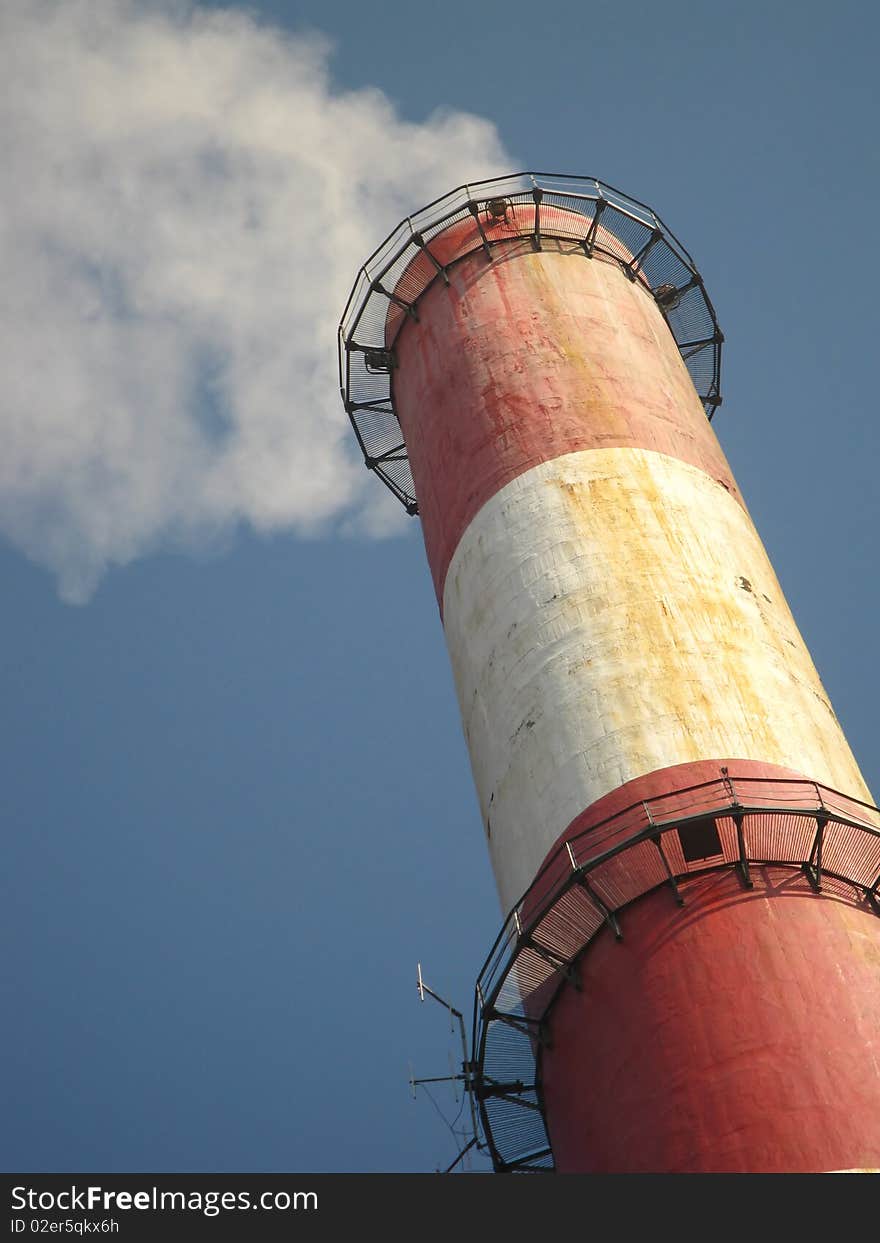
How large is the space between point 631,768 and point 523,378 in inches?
377

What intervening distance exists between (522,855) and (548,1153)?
Result: 17.1 ft

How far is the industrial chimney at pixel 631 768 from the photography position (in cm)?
1914

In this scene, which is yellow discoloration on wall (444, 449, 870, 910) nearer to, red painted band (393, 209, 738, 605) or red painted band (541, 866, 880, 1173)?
red painted band (393, 209, 738, 605)

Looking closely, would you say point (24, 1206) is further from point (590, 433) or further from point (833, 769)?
point (590, 433)

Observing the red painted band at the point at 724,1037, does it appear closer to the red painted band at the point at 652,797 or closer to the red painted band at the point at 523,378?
the red painted band at the point at 652,797

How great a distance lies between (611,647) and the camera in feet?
77.2

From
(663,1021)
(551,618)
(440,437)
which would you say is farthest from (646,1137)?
(440,437)

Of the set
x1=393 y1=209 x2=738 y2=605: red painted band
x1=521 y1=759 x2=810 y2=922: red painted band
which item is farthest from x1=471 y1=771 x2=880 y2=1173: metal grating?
x1=393 y1=209 x2=738 y2=605: red painted band

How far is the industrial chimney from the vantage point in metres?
19.1

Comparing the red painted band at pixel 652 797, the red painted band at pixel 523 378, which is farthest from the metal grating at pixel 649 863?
the red painted band at pixel 523 378

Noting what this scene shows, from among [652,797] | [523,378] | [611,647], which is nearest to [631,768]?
[652,797]

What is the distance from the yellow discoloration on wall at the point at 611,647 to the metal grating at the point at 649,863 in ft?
2.23

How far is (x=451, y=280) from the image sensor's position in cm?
3200

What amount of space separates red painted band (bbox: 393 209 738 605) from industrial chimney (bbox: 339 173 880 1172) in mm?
68
